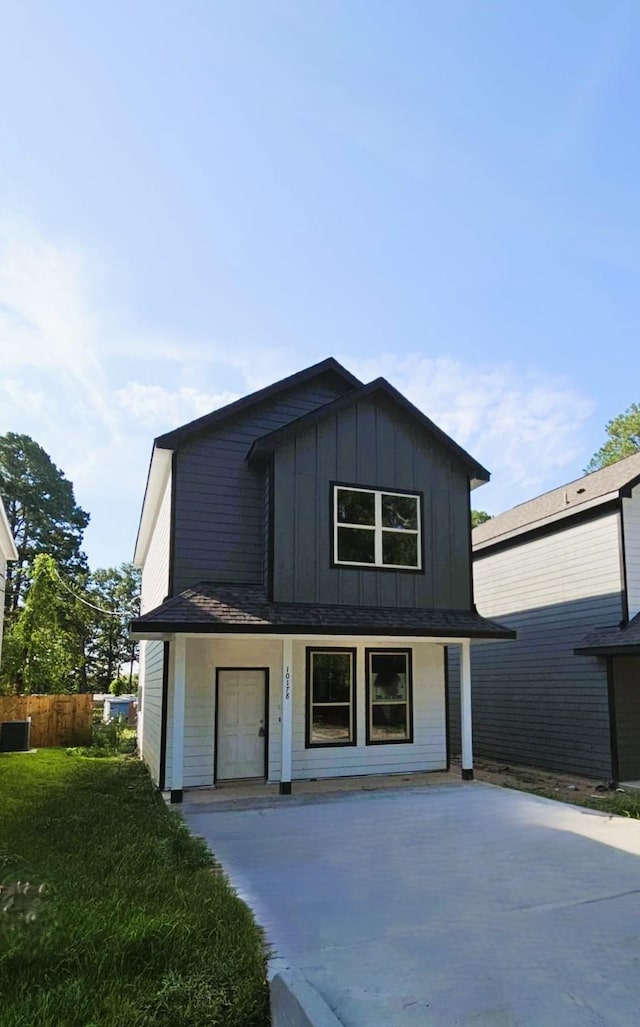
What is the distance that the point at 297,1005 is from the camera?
354cm

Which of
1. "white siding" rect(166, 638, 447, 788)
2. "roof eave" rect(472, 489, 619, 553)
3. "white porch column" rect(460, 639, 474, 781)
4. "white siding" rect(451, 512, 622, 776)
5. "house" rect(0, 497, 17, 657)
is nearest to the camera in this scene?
"white siding" rect(166, 638, 447, 788)

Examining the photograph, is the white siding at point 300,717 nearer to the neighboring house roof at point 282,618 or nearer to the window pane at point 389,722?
the window pane at point 389,722

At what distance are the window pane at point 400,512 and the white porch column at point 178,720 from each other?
429 centimetres

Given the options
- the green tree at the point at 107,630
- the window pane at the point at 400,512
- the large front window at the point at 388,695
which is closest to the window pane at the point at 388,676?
the large front window at the point at 388,695

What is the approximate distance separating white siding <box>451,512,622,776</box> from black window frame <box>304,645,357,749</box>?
172 inches

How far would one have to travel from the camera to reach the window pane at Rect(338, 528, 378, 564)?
11.7 m

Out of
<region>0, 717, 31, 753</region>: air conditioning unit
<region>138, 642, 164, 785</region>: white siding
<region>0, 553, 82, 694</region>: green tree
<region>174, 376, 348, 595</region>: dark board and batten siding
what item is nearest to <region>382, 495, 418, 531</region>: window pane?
<region>174, 376, 348, 595</region>: dark board and batten siding

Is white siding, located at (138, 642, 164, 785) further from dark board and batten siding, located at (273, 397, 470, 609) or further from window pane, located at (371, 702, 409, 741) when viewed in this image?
window pane, located at (371, 702, 409, 741)

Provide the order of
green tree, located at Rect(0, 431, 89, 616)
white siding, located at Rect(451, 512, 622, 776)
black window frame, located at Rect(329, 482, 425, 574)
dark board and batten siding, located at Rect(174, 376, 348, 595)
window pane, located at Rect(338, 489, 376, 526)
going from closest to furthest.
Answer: dark board and batten siding, located at Rect(174, 376, 348, 595)
black window frame, located at Rect(329, 482, 425, 574)
window pane, located at Rect(338, 489, 376, 526)
white siding, located at Rect(451, 512, 622, 776)
green tree, located at Rect(0, 431, 89, 616)

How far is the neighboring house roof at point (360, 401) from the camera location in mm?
11336

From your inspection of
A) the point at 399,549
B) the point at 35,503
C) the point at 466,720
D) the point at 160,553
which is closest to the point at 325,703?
the point at 466,720

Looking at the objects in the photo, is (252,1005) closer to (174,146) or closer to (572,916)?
(572,916)

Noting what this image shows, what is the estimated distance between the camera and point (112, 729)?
2014cm

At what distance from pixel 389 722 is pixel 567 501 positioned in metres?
6.15
